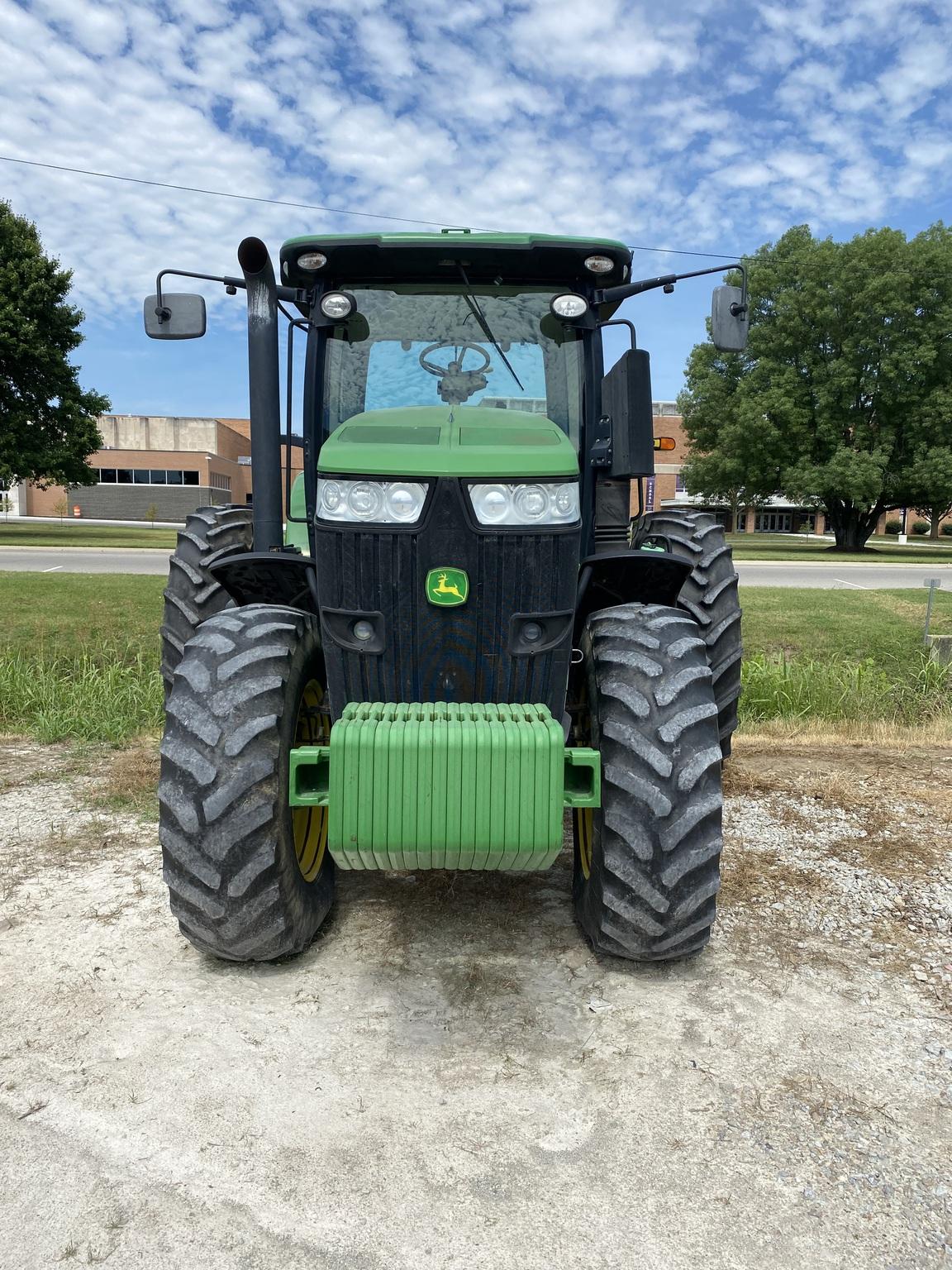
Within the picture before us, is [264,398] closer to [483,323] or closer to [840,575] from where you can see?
[483,323]

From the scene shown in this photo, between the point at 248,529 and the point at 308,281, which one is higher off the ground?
the point at 308,281

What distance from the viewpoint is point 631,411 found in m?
3.48

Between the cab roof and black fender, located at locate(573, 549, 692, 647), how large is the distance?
112cm

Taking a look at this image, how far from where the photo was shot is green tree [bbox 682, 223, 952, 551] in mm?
32469

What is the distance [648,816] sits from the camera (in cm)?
299

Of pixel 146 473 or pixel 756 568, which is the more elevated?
pixel 146 473

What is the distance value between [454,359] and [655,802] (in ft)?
6.49

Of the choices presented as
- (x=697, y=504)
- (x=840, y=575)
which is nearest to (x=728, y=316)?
(x=840, y=575)

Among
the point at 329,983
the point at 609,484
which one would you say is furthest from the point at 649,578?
the point at 329,983

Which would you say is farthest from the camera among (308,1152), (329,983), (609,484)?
(609,484)

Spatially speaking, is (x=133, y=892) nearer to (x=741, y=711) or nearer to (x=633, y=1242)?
(x=633, y=1242)

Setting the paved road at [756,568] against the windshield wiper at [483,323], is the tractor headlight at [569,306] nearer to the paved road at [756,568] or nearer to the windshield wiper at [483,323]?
the windshield wiper at [483,323]

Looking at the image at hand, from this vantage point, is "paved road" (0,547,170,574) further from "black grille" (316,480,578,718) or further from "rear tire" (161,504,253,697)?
"black grille" (316,480,578,718)

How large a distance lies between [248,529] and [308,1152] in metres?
4.04
